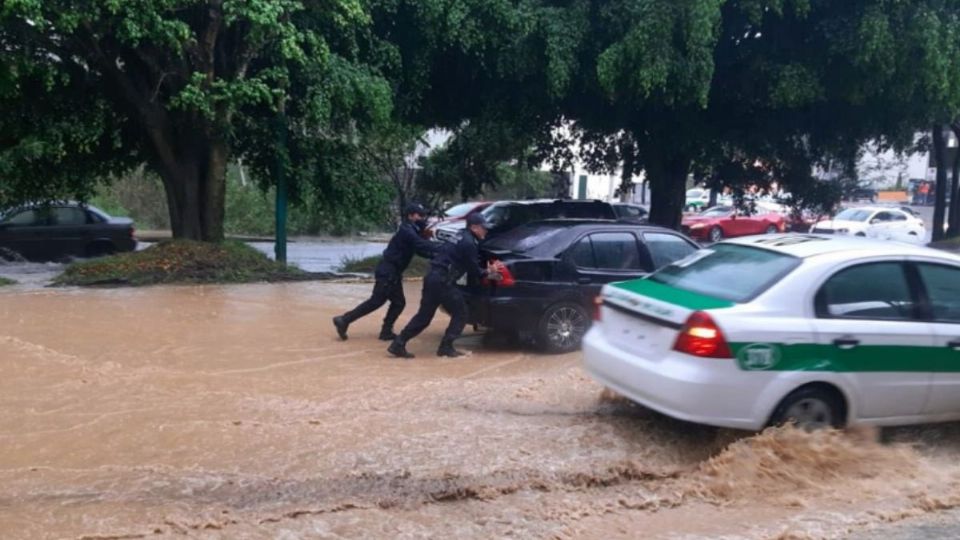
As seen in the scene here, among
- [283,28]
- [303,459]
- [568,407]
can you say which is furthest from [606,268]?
[283,28]

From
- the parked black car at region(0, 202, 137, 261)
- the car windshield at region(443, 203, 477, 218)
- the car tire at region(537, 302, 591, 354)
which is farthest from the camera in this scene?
the car windshield at region(443, 203, 477, 218)

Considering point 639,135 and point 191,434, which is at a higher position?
point 639,135

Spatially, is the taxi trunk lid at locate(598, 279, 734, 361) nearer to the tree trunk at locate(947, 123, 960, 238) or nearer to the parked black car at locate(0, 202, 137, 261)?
the parked black car at locate(0, 202, 137, 261)

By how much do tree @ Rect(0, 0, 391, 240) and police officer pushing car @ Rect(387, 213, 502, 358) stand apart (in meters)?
5.87

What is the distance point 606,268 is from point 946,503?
4.98 metres

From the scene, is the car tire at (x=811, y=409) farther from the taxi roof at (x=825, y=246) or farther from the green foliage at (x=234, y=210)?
the green foliage at (x=234, y=210)

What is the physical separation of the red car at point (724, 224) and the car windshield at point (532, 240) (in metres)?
22.0

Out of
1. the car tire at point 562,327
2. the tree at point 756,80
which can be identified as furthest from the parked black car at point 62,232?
the car tire at point 562,327

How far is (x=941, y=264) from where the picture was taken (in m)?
7.35

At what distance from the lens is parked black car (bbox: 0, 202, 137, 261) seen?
805 inches

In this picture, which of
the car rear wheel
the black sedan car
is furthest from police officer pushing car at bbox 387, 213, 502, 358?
the car rear wheel

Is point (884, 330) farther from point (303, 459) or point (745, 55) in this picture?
point (745, 55)

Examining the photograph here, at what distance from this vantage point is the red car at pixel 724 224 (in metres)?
33.7

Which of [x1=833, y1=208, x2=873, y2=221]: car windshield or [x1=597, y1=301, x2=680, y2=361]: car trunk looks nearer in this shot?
[x1=597, y1=301, x2=680, y2=361]: car trunk
